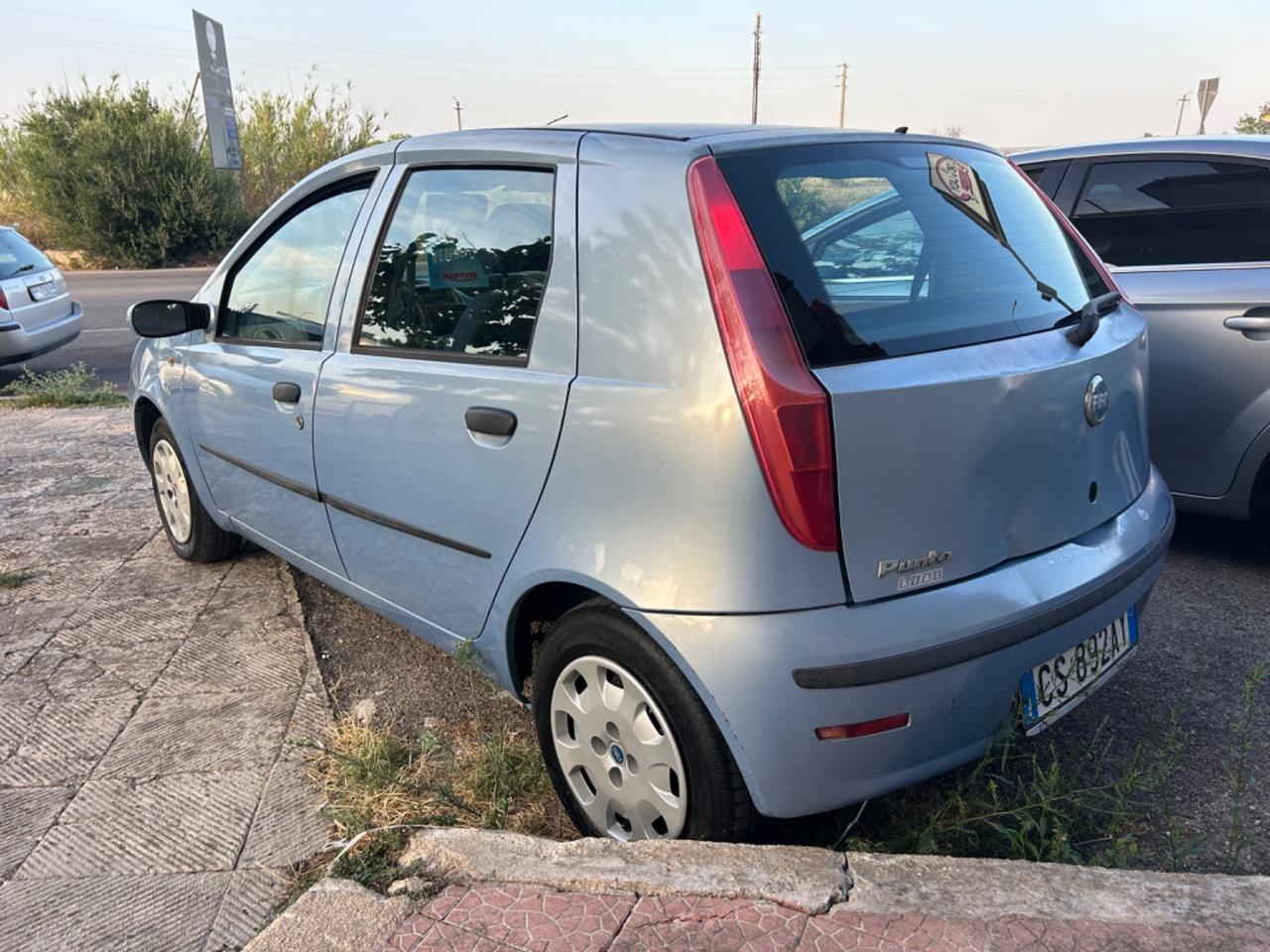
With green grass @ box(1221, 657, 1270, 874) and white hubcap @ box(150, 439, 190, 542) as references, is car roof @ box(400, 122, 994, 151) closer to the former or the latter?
A: green grass @ box(1221, 657, 1270, 874)

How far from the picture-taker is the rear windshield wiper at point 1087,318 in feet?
8.00

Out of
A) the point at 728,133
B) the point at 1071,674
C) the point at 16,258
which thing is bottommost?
the point at 1071,674

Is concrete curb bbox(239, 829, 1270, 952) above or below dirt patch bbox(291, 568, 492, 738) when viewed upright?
above

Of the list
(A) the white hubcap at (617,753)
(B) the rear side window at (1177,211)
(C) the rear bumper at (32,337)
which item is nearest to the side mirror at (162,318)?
(A) the white hubcap at (617,753)

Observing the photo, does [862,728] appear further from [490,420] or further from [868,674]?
[490,420]

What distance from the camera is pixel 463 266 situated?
2756 mm

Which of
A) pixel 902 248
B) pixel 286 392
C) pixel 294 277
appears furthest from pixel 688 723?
pixel 294 277

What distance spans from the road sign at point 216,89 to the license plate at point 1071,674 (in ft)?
61.8

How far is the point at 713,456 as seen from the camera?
6.59 feet

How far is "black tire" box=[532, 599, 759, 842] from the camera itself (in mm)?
2096

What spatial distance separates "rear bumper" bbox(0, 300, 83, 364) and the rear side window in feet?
29.9

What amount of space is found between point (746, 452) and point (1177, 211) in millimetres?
3181

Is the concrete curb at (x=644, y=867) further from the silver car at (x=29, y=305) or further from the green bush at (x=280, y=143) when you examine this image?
the green bush at (x=280, y=143)

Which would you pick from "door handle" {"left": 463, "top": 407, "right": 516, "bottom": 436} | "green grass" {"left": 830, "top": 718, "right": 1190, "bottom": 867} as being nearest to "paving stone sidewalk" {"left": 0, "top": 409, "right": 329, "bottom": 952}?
"door handle" {"left": 463, "top": 407, "right": 516, "bottom": 436}
